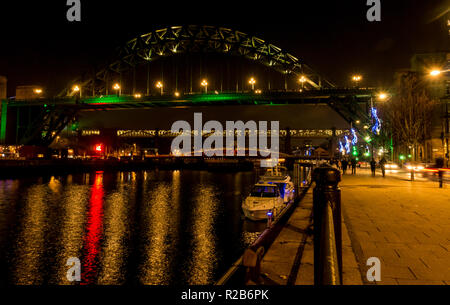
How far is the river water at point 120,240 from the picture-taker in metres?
10.7

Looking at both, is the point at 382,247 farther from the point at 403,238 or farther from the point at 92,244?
the point at 92,244

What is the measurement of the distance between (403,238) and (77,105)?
73962 mm

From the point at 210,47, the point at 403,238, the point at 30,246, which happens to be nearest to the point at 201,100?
the point at 210,47

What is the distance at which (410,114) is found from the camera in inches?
1524

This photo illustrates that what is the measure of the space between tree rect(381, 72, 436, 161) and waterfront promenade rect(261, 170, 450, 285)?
105ft

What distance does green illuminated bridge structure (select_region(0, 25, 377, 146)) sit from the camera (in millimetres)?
63094

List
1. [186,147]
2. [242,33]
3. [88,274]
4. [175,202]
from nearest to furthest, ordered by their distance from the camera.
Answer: [88,274]
[175,202]
[242,33]
[186,147]

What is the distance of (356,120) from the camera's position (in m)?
55.3

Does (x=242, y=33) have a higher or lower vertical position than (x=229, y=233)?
higher

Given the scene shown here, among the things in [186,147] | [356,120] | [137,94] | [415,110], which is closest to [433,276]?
[415,110]

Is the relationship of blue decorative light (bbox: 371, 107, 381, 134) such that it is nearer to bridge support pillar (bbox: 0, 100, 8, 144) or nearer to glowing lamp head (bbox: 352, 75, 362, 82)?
glowing lamp head (bbox: 352, 75, 362, 82)

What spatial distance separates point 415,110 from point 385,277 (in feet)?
137

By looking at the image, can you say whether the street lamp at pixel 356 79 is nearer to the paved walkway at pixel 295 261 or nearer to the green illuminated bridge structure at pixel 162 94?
the green illuminated bridge structure at pixel 162 94

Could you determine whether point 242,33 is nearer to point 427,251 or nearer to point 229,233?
point 229,233
